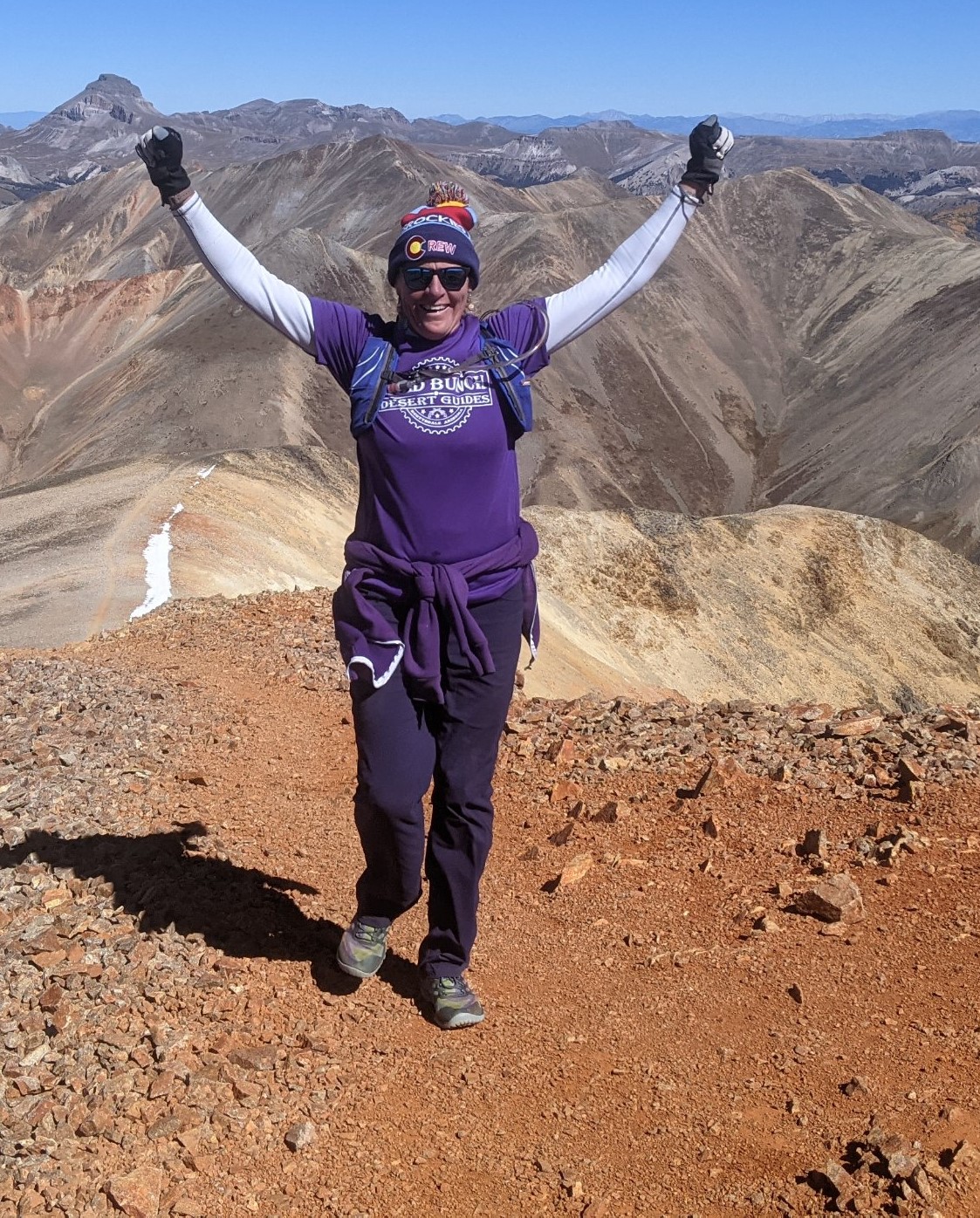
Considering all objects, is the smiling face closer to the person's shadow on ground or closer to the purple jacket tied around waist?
the purple jacket tied around waist

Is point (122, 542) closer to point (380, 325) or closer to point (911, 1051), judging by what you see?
point (380, 325)

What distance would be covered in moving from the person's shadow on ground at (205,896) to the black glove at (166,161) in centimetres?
259

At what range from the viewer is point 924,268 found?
87000 mm

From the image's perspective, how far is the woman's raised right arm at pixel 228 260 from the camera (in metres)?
3.95

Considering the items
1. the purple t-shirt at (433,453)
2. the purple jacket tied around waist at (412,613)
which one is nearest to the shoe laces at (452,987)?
the purple jacket tied around waist at (412,613)

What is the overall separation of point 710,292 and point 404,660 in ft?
307

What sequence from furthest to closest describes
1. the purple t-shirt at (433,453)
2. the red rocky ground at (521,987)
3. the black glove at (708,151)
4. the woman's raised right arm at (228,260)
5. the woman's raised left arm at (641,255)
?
the black glove at (708,151) → the woman's raised left arm at (641,255) → the woman's raised right arm at (228,260) → the purple t-shirt at (433,453) → the red rocky ground at (521,987)

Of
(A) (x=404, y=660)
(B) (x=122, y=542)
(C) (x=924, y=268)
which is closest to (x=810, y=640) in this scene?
(B) (x=122, y=542)

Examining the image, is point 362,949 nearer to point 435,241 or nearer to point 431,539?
point 431,539

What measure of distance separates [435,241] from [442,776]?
69.5 inches

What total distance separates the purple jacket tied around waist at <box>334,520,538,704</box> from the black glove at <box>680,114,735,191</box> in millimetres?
1641

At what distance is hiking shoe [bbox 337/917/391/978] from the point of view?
416 centimetres

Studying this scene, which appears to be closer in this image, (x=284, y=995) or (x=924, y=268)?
(x=284, y=995)

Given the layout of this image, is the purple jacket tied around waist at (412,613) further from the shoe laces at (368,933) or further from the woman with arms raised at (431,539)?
the shoe laces at (368,933)
